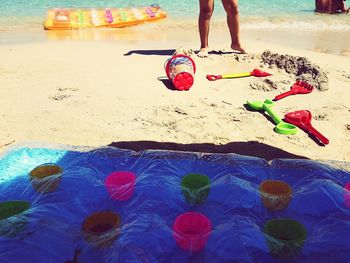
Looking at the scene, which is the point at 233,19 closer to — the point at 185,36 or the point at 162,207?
the point at 185,36

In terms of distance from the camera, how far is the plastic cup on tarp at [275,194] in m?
1.76

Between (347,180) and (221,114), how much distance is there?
132 cm

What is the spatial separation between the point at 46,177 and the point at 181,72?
6.17 feet

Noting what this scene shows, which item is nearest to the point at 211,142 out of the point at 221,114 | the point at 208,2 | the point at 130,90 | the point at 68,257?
the point at 221,114

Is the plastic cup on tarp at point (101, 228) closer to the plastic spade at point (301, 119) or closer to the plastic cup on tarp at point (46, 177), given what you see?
the plastic cup on tarp at point (46, 177)

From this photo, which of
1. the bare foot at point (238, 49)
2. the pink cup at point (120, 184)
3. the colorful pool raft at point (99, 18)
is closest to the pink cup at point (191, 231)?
the pink cup at point (120, 184)

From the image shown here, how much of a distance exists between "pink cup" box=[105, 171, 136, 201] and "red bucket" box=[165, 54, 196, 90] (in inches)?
67.6

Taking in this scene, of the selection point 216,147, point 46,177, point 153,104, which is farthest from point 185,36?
point 46,177

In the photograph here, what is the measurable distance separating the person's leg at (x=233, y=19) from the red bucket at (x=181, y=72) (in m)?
1.28

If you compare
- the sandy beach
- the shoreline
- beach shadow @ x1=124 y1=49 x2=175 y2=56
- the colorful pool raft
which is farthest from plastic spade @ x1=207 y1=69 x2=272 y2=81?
the colorful pool raft

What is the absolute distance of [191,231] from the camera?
1581 millimetres

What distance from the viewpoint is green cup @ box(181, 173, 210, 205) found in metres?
1.80

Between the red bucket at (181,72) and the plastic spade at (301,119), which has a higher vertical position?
the red bucket at (181,72)

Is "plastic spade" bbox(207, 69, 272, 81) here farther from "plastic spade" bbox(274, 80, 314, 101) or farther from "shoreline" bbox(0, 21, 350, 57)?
"shoreline" bbox(0, 21, 350, 57)
